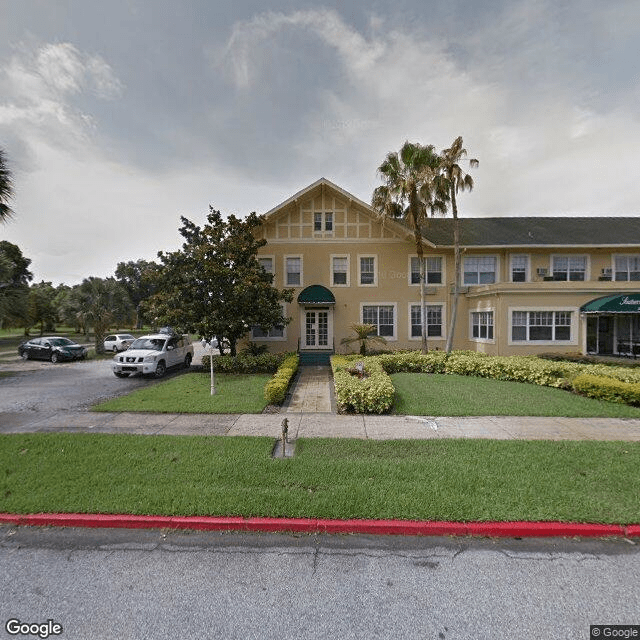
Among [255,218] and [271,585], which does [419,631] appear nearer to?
[271,585]

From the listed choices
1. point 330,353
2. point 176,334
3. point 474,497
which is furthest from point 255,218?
point 474,497

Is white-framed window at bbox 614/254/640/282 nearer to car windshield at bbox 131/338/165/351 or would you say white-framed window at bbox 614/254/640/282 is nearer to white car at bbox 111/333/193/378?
white car at bbox 111/333/193/378

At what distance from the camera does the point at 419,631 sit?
8.66 ft

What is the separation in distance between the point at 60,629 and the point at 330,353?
15.4 meters

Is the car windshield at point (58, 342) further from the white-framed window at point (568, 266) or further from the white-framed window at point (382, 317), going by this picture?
the white-framed window at point (568, 266)

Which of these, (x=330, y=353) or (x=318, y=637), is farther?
(x=330, y=353)

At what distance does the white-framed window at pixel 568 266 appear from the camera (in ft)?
60.8

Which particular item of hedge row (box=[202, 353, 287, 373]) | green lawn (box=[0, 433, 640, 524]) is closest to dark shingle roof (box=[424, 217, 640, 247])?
hedge row (box=[202, 353, 287, 373])

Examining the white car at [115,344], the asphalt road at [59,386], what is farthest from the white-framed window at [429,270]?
the white car at [115,344]

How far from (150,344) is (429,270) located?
15286 mm

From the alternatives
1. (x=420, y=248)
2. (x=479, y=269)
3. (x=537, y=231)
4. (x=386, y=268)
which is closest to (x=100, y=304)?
(x=386, y=268)

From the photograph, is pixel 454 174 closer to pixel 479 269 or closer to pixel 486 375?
pixel 479 269

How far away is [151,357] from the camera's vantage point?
13.6m

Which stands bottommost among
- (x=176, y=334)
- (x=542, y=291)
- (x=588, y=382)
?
(x=588, y=382)
